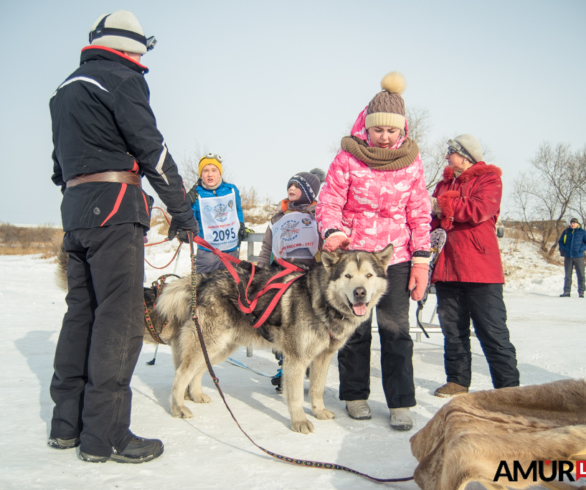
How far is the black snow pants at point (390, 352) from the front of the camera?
3088mm

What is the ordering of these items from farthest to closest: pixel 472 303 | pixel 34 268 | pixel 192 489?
pixel 34 268 → pixel 472 303 → pixel 192 489

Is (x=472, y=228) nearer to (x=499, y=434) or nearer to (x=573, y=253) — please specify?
(x=499, y=434)

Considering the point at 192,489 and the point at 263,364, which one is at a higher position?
the point at 192,489

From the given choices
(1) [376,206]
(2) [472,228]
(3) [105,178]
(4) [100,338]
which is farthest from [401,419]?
(3) [105,178]

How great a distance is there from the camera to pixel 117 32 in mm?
2410

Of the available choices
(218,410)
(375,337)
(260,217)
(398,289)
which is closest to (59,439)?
(218,410)

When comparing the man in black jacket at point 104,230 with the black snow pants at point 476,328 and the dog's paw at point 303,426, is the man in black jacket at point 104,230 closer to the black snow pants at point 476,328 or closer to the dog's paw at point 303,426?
the dog's paw at point 303,426

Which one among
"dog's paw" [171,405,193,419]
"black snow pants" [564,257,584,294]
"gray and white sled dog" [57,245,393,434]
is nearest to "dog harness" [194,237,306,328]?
"gray and white sled dog" [57,245,393,434]

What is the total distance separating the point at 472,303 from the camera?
11.5 feet

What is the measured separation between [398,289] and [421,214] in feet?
2.05

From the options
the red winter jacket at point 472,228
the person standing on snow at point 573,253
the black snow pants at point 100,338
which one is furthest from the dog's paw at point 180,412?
the person standing on snow at point 573,253

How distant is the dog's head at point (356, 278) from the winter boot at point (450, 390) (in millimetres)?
1248

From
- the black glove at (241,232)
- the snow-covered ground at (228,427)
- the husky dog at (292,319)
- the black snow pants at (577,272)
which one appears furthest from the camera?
the black snow pants at (577,272)

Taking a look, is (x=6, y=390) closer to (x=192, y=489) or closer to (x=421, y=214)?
(x=192, y=489)
